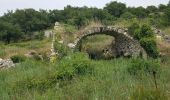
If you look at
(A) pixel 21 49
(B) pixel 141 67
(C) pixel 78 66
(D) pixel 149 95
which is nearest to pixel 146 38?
(B) pixel 141 67

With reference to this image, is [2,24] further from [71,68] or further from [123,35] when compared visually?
[71,68]

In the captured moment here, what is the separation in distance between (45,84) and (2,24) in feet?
140

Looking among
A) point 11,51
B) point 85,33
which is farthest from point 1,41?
point 85,33

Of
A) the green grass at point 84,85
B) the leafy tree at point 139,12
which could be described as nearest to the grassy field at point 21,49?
the green grass at point 84,85

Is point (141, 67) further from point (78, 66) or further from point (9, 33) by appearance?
point (9, 33)

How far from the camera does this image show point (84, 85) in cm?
986

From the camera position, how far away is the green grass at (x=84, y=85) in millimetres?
7909

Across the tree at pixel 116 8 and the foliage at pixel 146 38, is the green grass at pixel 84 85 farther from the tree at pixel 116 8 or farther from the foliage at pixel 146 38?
the tree at pixel 116 8

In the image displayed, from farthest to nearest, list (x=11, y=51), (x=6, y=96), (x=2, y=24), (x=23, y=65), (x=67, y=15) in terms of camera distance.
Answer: (x=67, y=15)
(x=2, y=24)
(x=11, y=51)
(x=23, y=65)
(x=6, y=96)

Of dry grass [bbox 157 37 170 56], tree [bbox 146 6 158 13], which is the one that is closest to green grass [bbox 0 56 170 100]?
dry grass [bbox 157 37 170 56]

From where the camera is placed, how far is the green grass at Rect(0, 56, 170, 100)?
7.91 meters

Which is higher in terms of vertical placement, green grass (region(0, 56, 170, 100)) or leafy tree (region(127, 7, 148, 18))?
green grass (region(0, 56, 170, 100))

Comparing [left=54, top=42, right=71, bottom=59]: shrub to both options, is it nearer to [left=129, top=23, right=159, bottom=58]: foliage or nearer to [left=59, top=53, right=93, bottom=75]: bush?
[left=59, top=53, right=93, bottom=75]: bush

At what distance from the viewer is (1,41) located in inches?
2112
